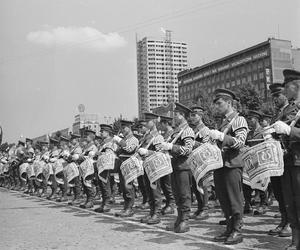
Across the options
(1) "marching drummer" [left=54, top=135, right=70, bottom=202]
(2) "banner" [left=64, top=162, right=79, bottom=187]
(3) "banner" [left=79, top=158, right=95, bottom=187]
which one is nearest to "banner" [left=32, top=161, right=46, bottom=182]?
(1) "marching drummer" [left=54, top=135, right=70, bottom=202]

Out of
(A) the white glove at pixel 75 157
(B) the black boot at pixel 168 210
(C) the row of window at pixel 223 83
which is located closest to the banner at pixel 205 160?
(B) the black boot at pixel 168 210

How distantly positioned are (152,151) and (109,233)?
171 centimetres

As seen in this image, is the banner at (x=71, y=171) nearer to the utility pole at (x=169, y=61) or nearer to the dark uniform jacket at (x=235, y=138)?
the dark uniform jacket at (x=235, y=138)

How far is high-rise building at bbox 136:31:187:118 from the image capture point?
7731cm

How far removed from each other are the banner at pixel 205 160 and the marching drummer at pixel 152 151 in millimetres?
1452

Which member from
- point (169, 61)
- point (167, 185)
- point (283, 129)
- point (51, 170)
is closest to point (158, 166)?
point (167, 185)

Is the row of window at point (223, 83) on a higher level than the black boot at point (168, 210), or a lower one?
higher

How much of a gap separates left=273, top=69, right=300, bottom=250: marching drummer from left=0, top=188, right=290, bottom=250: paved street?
0.55m

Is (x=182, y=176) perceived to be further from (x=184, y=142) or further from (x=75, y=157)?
(x=75, y=157)

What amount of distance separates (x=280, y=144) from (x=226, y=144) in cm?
77

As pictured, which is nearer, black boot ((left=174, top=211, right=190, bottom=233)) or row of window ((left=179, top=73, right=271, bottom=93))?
black boot ((left=174, top=211, right=190, bottom=233))

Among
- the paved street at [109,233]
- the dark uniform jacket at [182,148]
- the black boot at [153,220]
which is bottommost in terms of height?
the paved street at [109,233]

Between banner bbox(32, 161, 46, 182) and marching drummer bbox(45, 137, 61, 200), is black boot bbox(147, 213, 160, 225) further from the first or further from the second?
banner bbox(32, 161, 46, 182)

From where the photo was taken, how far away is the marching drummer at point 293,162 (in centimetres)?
539
